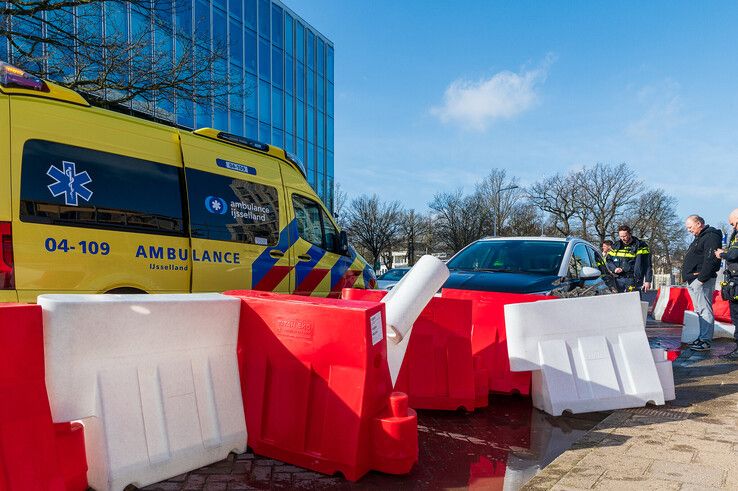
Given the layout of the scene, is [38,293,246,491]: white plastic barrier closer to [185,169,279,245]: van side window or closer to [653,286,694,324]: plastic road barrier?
[185,169,279,245]: van side window

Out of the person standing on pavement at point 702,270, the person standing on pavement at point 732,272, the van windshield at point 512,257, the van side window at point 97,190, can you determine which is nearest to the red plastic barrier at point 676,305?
the person standing on pavement at point 702,270

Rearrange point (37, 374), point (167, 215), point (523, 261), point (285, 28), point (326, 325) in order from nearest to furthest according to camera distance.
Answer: point (37, 374) → point (326, 325) → point (167, 215) → point (523, 261) → point (285, 28)

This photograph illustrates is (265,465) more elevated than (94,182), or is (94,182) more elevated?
(94,182)

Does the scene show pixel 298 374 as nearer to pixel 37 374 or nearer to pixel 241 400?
pixel 241 400

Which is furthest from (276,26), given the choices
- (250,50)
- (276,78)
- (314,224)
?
(314,224)

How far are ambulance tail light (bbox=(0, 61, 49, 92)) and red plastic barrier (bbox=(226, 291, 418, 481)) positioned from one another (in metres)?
2.57

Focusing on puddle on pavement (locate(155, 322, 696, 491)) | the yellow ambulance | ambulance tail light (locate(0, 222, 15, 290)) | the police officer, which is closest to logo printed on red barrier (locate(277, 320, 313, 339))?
puddle on pavement (locate(155, 322, 696, 491))

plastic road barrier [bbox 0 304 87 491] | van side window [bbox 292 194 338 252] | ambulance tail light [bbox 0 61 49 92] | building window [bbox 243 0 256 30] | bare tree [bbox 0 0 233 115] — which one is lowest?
plastic road barrier [bbox 0 304 87 491]

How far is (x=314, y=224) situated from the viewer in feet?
22.4

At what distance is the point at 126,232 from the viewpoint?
446cm

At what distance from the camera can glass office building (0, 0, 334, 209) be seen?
2380 cm

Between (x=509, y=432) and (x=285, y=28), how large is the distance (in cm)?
3003

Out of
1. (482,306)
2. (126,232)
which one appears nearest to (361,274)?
(482,306)

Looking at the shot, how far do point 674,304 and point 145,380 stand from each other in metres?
12.2
